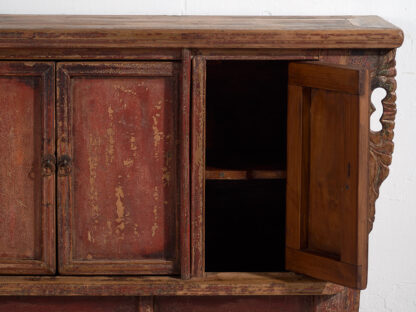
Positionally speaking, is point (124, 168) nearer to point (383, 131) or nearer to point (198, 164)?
point (198, 164)

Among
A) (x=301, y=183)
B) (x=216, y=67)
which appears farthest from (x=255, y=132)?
(x=301, y=183)

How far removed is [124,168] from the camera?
2412 millimetres

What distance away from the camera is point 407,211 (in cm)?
323

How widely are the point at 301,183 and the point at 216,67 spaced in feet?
2.77

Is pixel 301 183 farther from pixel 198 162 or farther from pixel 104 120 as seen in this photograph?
pixel 104 120

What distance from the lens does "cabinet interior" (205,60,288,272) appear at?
3020 millimetres

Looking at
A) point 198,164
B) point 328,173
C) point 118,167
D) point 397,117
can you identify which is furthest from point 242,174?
point 397,117

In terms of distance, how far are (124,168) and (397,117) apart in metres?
1.31

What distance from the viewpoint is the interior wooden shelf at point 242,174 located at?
8.02 ft

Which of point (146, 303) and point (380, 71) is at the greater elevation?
point (380, 71)

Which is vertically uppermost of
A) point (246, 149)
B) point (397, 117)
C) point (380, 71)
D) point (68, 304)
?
point (380, 71)

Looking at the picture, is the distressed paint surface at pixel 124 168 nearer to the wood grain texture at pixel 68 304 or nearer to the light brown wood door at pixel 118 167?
the light brown wood door at pixel 118 167

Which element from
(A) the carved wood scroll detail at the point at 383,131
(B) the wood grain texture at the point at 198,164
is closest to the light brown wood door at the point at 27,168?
(B) the wood grain texture at the point at 198,164

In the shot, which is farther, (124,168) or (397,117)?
(397,117)
